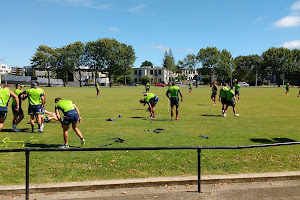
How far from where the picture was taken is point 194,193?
4.58m

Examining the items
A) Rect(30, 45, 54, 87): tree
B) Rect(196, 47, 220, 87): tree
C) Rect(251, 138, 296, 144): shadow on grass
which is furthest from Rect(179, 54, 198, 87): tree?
Rect(251, 138, 296, 144): shadow on grass

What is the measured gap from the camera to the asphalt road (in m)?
4.42

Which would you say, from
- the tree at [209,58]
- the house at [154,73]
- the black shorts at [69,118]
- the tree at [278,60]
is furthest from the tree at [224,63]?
the black shorts at [69,118]

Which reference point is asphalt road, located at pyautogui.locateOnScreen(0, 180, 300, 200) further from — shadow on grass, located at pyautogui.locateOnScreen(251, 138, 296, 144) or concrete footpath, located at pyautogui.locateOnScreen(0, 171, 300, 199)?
shadow on grass, located at pyautogui.locateOnScreen(251, 138, 296, 144)

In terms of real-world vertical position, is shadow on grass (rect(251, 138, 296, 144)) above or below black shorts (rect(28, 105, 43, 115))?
below

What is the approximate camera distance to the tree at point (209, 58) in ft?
303

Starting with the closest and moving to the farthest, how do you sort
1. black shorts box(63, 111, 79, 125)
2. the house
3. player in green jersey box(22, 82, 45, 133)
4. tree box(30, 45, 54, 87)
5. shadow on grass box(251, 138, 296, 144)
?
black shorts box(63, 111, 79, 125) < shadow on grass box(251, 138, 296, 144) < player in green jersey box(22, 82, 45, 133) < tree box(30, 45, 54, 87) < the house

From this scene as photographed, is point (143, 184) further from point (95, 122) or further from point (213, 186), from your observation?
point (95, 122)

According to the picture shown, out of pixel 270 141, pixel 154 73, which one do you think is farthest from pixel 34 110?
pixel 154 73

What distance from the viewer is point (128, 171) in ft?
17.9

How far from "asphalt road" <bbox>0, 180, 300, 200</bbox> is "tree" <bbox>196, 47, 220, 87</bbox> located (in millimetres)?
91887

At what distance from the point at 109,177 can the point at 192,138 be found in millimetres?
4107

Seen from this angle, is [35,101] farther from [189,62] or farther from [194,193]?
[189,62]

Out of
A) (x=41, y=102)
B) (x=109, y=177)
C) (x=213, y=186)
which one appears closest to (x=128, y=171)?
(x=109, y=177)
